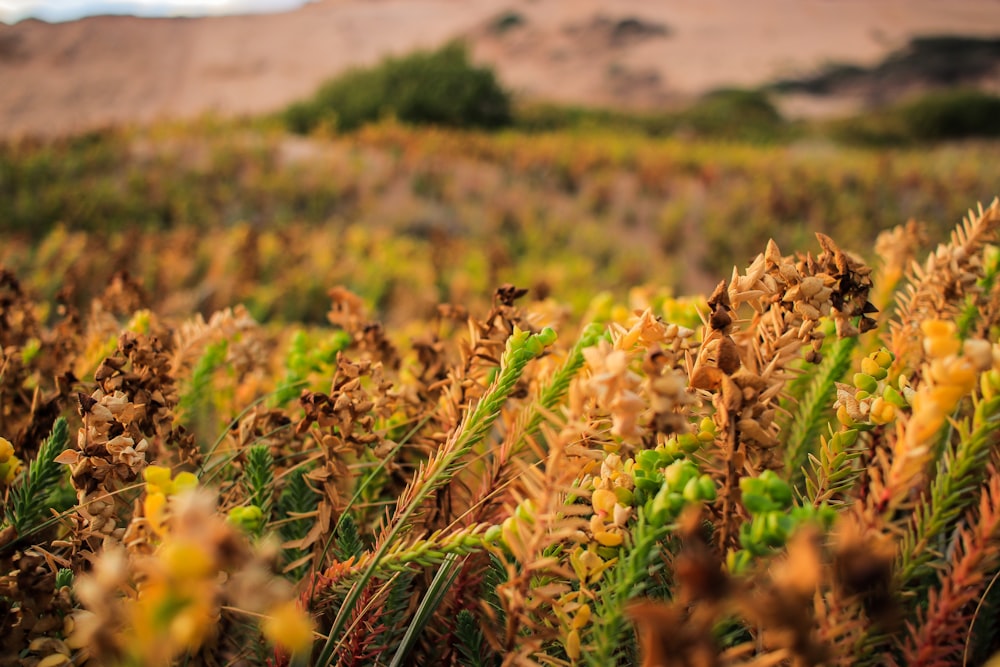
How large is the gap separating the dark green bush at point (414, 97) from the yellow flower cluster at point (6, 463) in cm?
1108

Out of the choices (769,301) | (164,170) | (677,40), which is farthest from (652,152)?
(677,40)

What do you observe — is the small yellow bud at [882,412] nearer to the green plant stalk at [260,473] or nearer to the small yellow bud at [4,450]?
the green plant stalk at [260,473]

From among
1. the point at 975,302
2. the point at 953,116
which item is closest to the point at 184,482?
the point at 975,302

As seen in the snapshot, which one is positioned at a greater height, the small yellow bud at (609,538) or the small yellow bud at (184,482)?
the small yellow bud at (184,482)

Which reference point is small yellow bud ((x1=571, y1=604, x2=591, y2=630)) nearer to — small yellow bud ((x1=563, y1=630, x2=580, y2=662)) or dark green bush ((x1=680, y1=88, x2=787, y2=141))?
small yellow bud ((x1=563, y1=630, x2=580, y2=662))

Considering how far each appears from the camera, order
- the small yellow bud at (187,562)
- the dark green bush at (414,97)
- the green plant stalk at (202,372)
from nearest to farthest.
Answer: the small yellow bud at (187,562) → the green plant stalk at (202,372) → the dark green bush at (414,97)

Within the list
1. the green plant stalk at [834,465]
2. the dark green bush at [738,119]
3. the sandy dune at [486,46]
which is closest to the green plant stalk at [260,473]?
the green plant stalk at [834,465]

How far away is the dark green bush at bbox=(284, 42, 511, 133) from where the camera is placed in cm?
1140

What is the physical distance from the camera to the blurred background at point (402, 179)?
343cm

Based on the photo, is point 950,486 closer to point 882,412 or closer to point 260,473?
point 882,412

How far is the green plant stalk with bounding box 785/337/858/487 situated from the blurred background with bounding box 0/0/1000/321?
286 mm

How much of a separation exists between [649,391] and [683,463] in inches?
3.1

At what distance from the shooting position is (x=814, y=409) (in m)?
0.82

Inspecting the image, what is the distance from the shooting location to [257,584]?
12.0 inches
